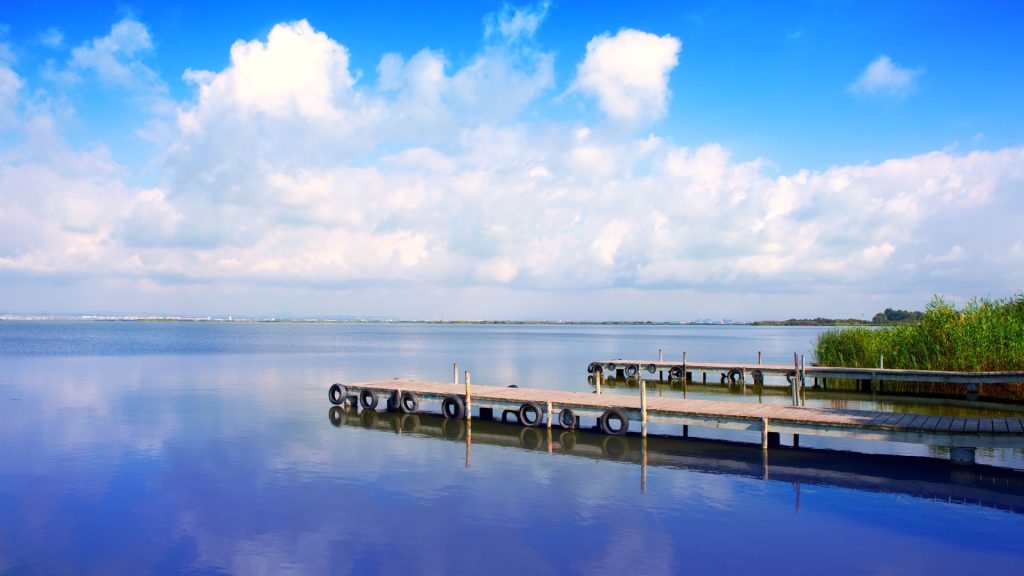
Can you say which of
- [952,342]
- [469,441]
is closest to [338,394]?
[469,441]

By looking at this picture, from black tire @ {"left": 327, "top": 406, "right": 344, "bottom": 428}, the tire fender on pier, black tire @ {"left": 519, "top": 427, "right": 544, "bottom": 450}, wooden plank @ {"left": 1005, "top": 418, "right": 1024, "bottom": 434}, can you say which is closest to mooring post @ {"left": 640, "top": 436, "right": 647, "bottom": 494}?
black tire @ {"left": 519, "top": 427, "right": 544, "bottom": 450}

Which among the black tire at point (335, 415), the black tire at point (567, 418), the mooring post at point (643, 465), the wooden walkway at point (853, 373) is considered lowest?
the mooring post at point (643, 465)

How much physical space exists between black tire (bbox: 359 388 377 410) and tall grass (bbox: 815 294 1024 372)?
26944mm

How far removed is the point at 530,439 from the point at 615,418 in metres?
2.93

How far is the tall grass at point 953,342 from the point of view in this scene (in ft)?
106

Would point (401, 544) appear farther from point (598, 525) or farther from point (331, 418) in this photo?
point (331, 418)

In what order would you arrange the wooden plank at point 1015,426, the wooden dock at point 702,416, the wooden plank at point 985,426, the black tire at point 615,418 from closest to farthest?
the wooden plank at point 1015,426 → the wooden plank at point 985,426 → the wooden dock at point 702,416 → the black tire at point 615,418

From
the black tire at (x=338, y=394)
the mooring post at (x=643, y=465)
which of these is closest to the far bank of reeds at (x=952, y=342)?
the mooring post at (x=643, y=465)

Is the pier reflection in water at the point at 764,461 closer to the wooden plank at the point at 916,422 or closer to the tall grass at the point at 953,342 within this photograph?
the wooden plank at the point at 916,422

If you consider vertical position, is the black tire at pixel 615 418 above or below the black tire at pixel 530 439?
above

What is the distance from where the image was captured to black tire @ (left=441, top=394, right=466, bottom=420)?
88.3ft

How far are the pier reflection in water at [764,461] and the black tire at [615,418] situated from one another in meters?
0.27

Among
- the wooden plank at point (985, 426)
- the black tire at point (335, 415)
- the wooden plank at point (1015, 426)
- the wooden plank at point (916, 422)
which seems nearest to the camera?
the wooden plank at point (1015, 426)

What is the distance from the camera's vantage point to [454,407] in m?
27.2
